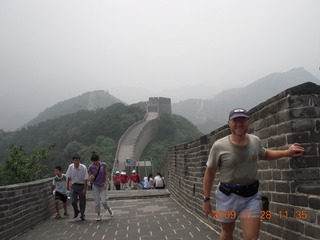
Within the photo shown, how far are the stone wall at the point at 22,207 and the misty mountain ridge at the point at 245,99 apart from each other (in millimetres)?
142016

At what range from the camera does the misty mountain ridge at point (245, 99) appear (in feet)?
533

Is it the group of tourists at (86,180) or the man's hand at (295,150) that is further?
the group of tourists at (86,180)

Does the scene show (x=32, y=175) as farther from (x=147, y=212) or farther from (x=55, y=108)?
(x=55, y=108)

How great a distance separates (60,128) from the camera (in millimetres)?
80000

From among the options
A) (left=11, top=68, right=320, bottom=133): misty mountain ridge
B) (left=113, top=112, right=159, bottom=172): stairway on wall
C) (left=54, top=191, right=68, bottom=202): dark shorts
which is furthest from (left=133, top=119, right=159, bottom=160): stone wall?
(left=11, top=68, right=320, bottom=133): misty mountain ridge

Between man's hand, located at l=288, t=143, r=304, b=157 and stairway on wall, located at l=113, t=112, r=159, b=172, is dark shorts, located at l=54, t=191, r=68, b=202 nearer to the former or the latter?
man's hand, located at l=288, t=143, r=304, b=157

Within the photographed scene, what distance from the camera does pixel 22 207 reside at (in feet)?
20.8

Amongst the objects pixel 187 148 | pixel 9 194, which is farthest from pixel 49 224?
pixel 187 148

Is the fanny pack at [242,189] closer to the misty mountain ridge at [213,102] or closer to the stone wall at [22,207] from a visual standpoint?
the stone wall at [22,207]

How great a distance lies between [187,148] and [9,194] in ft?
12.8

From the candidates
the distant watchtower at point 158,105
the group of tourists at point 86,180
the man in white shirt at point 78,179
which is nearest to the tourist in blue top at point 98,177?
the group of tourists at point 86,180

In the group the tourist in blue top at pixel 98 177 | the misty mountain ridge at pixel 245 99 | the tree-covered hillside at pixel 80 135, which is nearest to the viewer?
the tourist in blue top at pixel 98 177

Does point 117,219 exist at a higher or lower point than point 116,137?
lower

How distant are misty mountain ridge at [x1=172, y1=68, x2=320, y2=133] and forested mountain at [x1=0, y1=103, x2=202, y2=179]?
77733 millimetres
